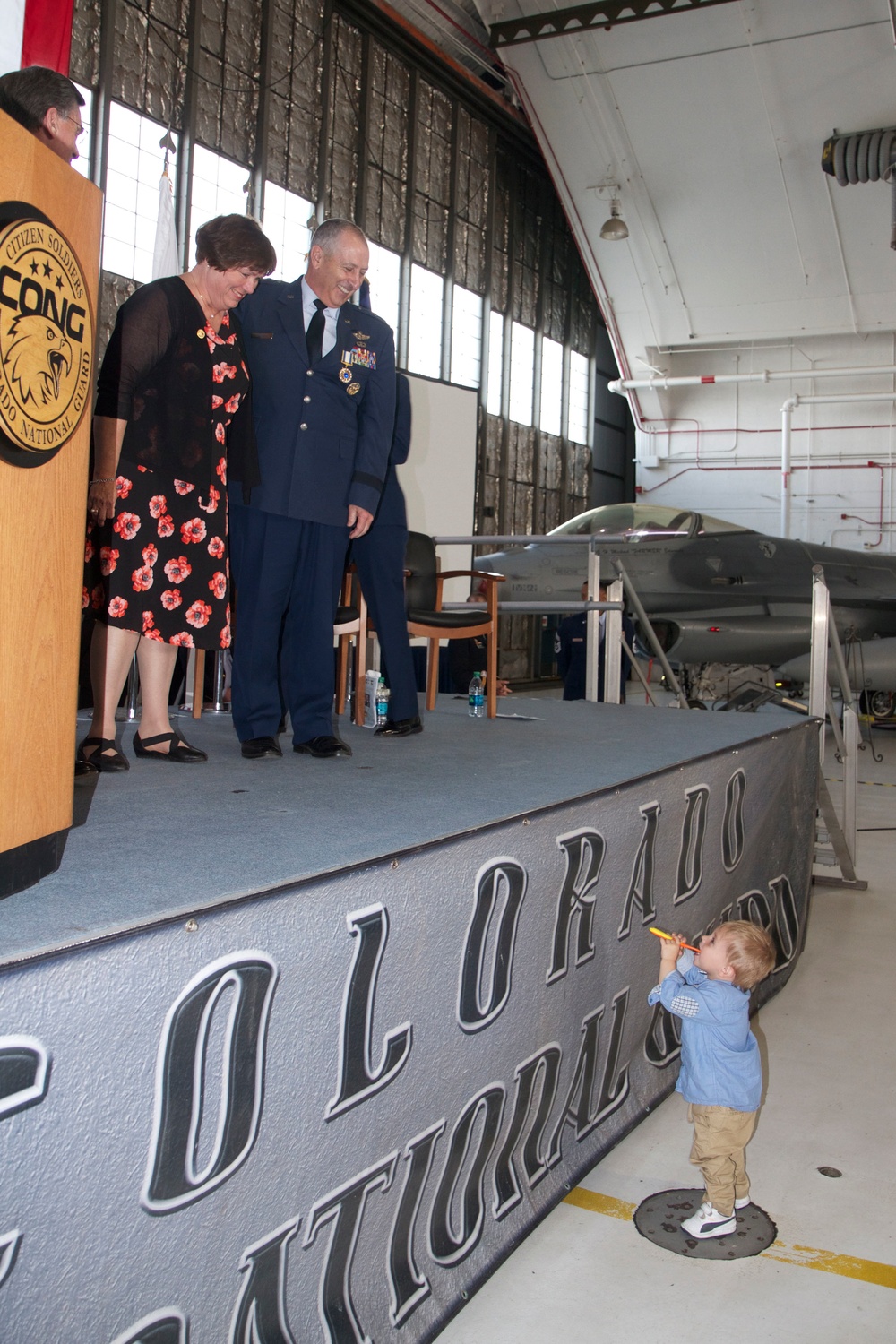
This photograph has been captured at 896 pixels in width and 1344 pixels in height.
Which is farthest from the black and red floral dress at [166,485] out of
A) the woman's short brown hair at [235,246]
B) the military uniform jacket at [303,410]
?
the military uniform jacket at [303,410]

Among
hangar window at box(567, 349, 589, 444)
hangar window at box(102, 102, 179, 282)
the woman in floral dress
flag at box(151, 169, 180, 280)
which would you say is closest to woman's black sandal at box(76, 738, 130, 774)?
the woman in floral dress

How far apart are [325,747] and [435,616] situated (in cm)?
143

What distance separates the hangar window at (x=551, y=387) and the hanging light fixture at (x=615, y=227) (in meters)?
3.03

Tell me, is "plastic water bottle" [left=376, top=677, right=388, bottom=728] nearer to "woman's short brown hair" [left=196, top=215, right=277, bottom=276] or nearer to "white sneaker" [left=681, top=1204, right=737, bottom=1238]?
"woman's short brown hair" [left=196, top=215, right=277, bottom=276]

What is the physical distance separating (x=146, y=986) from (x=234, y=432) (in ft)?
5.50

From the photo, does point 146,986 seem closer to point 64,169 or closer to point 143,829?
point 143,829

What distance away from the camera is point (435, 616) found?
13.0ft

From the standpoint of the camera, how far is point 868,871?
4.80m

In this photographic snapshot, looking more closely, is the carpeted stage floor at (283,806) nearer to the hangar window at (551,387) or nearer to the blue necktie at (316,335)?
the blue necktie at (316,335)

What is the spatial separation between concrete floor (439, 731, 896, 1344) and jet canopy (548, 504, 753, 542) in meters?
5.81

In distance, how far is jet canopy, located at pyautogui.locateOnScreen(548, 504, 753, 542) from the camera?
27.7ft

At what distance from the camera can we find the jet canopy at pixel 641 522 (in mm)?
8445

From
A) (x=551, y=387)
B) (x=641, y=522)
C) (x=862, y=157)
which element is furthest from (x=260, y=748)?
(x=551, y=387)

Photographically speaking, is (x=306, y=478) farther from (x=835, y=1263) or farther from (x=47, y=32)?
(x=835, y=1263)
